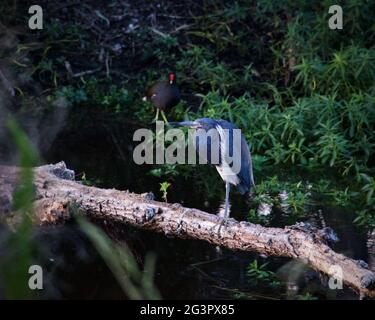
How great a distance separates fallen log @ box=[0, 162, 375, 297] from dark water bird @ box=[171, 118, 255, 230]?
490mm

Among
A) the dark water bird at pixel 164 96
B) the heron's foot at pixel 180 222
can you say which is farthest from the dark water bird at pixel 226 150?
the dark water bird at pixel 164 96

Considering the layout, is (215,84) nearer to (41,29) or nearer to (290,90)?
(290,90)

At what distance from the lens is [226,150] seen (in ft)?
14.5

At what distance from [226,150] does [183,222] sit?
0.70 metres

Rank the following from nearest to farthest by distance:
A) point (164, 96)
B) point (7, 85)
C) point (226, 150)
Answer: point (226, 150) < point (164, 96) < point (7, 85)

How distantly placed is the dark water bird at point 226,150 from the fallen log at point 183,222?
490 mm

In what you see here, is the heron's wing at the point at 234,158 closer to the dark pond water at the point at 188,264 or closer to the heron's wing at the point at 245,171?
the heron's wing at the point at 245,171

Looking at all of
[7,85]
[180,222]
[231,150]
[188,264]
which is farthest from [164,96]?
[180,222]

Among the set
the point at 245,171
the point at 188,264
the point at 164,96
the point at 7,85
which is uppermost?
the point at 7,85

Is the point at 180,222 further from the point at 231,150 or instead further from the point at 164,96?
the point at 164,96

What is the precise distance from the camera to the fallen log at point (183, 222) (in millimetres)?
3434

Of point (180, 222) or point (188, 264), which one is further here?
point (188, 264)

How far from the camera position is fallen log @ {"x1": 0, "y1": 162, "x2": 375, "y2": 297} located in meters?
3.43

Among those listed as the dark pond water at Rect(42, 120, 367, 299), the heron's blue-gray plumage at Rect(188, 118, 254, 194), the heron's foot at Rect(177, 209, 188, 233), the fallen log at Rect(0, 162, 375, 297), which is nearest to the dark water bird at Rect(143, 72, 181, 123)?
the dark pond water at Rect(42, 120, 367, 299)
